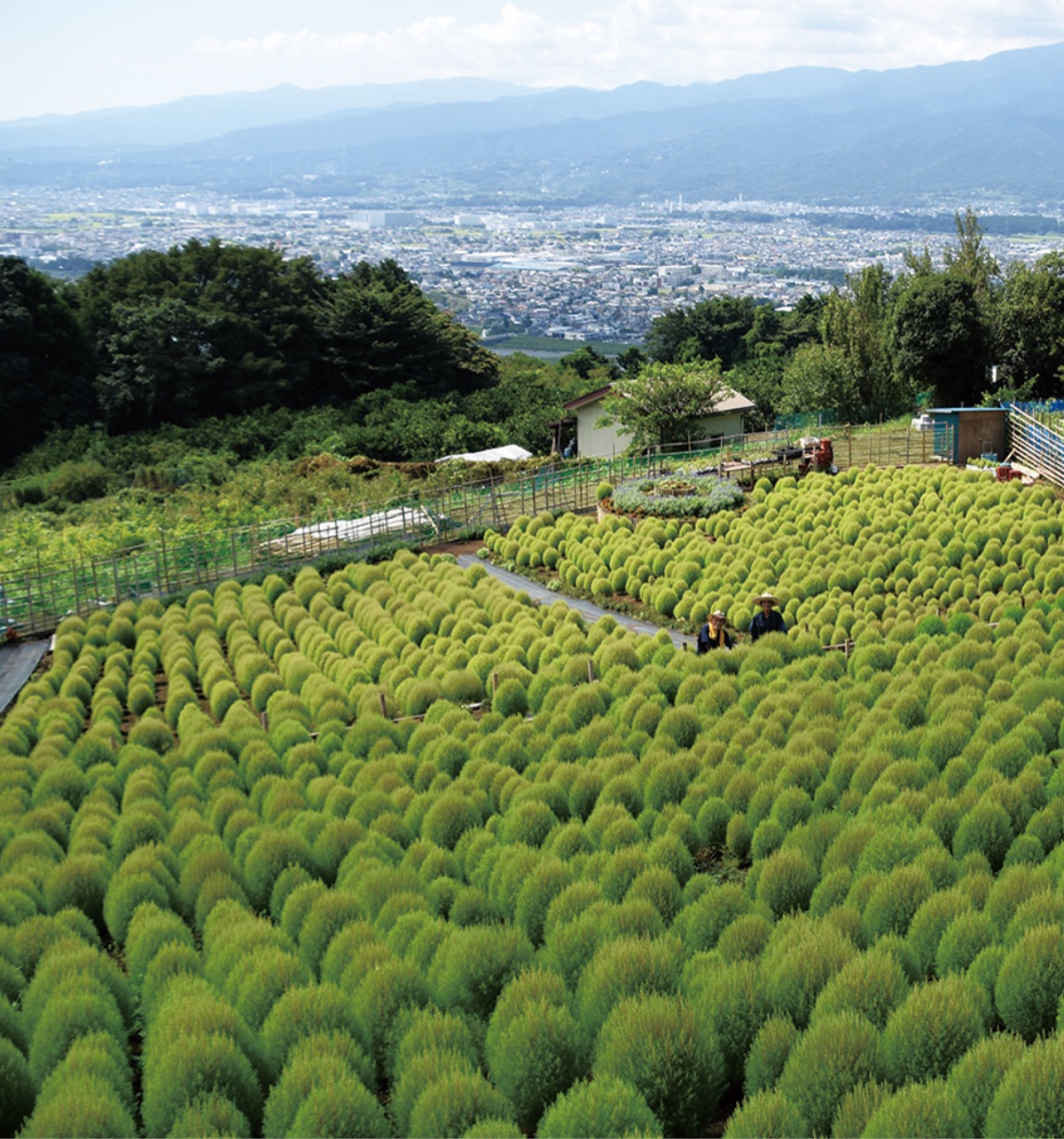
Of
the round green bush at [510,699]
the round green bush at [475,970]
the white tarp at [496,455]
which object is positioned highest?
the round green bush at [475,970]

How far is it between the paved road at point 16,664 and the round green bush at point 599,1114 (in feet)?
47.4

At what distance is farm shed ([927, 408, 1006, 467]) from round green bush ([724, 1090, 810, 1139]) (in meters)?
24.0

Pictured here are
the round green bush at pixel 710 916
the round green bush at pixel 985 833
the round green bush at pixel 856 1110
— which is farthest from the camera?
the round green bush at pixel 985 833

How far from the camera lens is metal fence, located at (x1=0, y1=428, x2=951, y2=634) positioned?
24391mm

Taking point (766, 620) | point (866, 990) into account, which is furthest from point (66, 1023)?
point (766, 620)

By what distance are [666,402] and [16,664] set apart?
18.4 meters

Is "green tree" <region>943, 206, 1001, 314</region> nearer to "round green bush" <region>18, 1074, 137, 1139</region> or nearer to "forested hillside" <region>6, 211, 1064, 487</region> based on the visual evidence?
"forested hillside" <region>6, 211, 1064, 487</region>

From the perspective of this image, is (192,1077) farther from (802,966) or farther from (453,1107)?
(802,966)

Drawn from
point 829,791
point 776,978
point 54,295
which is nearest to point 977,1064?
point 776,978

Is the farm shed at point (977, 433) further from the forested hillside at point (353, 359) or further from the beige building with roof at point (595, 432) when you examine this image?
the forested hillside at point (353, 359)

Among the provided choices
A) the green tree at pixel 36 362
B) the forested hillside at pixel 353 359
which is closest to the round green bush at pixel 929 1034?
the forested hillside at pixel 353 359

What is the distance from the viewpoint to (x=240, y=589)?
23.6m

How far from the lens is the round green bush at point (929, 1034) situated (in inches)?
310

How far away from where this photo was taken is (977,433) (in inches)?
1152
